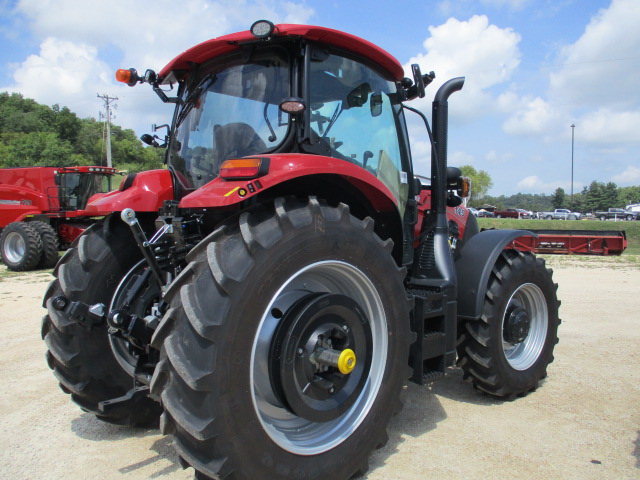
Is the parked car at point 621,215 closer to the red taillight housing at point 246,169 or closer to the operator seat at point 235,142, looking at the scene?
the operator seat at point 235,142

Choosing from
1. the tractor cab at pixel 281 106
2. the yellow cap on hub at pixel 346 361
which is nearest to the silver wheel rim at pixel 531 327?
the tractor cab at pixel 281 106

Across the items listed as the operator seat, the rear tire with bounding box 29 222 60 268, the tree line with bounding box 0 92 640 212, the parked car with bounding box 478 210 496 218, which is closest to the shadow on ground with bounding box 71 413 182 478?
the operator seat

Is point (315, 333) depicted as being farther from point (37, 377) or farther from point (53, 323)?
point (37, 377)

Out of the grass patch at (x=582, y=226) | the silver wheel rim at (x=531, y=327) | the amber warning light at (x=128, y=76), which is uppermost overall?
the amber warning light at (x=128, y=76)

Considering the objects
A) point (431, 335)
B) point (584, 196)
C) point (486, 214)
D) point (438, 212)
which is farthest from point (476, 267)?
point (584, 196)

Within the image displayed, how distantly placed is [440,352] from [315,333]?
1.17 metres

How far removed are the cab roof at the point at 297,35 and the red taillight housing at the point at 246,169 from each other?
80cm

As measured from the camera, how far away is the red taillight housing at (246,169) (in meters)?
2.42

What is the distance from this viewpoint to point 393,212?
3379 millimetres

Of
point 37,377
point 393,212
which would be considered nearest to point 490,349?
point 393,212

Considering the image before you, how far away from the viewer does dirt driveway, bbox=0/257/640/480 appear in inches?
111

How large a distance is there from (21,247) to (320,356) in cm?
1335

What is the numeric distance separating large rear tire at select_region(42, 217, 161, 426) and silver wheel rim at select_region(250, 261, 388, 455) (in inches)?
39.0

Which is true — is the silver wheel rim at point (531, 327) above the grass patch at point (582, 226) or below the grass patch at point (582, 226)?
below
